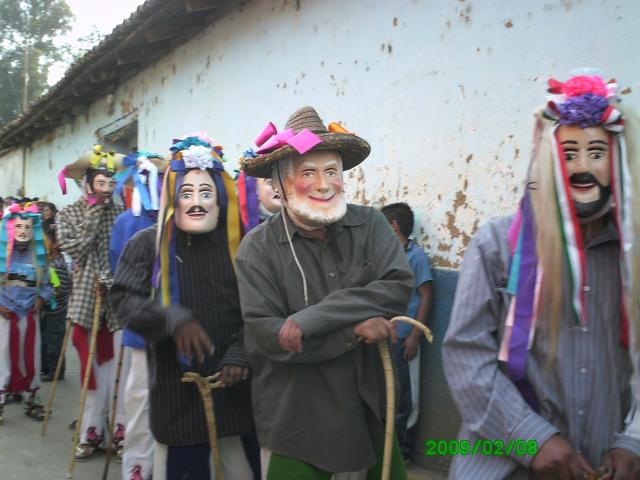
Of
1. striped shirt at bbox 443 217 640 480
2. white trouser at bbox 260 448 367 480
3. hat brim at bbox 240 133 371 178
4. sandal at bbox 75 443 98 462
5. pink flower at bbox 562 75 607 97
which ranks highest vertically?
pink flower at bbox 562 75 607 97

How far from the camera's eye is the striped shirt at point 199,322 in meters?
3.16

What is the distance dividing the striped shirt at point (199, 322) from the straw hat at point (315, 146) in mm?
591

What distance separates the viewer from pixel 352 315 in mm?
2482

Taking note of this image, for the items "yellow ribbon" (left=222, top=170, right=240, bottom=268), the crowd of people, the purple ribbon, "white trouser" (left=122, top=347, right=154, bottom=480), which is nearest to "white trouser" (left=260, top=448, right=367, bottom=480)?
the crowd of people

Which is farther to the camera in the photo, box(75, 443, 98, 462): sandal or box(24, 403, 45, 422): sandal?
box(24, 403, 45, 422): sandal

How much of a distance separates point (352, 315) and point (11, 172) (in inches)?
824

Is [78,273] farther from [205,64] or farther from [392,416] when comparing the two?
[205,64]

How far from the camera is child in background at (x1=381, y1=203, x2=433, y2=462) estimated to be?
4730 millimetres

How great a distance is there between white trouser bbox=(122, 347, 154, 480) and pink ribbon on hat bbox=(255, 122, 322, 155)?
177 cm

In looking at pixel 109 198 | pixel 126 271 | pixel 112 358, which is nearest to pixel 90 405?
pixel 112 358

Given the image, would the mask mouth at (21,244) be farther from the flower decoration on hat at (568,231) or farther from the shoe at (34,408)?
the flower decoration on hat at (568,231)

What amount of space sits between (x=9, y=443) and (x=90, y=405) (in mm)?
1011

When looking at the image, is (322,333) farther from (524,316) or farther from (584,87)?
(584,87)

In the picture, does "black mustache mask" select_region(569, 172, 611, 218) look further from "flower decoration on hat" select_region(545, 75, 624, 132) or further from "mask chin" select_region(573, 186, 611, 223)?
"flower decoration on hat" select_region(545, 75, 624, 132)
